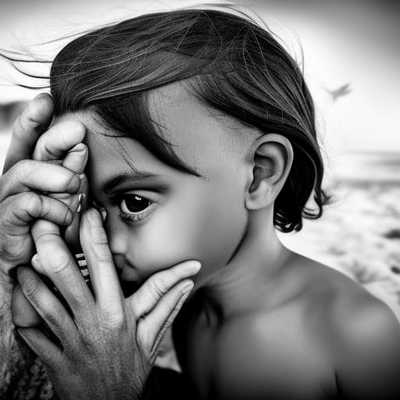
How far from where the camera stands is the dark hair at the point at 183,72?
542 millimetres

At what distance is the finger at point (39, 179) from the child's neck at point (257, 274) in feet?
0.82

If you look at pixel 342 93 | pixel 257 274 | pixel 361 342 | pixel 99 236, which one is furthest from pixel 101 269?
pixel 342 93

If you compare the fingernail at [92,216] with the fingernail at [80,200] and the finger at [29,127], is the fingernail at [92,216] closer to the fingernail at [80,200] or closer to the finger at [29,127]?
the fingernail at [80,200]

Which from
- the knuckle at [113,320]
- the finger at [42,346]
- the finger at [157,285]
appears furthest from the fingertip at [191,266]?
the finger at [42,346]

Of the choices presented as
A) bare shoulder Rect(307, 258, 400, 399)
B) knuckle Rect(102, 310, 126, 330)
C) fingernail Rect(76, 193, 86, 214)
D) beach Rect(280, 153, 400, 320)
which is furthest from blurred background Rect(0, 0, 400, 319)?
knuckle Rect(102, 310, 126, 330)

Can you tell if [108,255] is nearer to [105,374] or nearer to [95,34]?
[105,374]

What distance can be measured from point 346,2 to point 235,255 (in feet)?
1.35

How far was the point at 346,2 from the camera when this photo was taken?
27.7 inches

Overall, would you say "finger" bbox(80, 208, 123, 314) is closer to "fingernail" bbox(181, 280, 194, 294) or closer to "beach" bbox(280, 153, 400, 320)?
"fingernail" bbox(181, 280, 194, 294)

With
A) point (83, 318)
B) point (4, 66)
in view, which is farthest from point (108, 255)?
point (4, 66)

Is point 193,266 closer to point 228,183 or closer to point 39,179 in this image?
point 228,183

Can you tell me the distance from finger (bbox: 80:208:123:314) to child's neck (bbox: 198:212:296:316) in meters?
0.16

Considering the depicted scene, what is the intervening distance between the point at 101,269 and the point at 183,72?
0.26 metres

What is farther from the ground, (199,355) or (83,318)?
(83,318)
